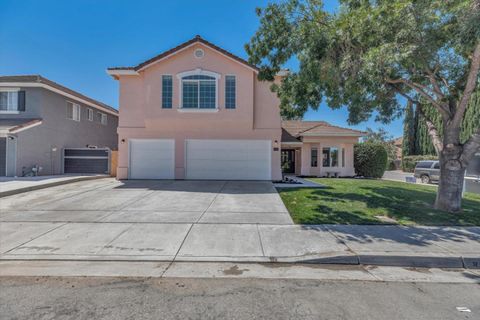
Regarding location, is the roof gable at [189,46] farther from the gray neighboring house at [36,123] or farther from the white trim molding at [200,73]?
the gray neighboring house at [36,123]

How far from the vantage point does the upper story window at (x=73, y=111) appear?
17750 mm

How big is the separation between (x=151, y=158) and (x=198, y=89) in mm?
4889

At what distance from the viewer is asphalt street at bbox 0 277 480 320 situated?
3014mm

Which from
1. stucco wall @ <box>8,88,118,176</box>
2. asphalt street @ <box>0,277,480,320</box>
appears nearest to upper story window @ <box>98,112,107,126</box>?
stucco wall @ <box>8,88,118,176</box>

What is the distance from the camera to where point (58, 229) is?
5.94 meters

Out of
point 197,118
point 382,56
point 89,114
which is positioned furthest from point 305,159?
point 89,114

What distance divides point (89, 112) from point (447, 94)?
2235 centimetres

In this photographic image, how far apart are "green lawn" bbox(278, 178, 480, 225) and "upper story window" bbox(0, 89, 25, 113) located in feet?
56.0

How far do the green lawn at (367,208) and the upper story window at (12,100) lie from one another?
17.1 m

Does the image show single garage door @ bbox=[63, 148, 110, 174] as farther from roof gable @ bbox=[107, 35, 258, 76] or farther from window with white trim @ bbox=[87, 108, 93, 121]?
roof gable @ bbox=[107, 35, 258, 76]

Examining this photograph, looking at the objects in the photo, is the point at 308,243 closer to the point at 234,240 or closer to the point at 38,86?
the point at 234,240

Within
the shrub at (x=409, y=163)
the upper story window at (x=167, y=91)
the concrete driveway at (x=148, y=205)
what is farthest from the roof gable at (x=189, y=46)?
the shrub at (x=409, y=163)

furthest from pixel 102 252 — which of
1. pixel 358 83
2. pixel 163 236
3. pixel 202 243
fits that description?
pixel 358 83

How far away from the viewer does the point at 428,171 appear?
18.4 meters
